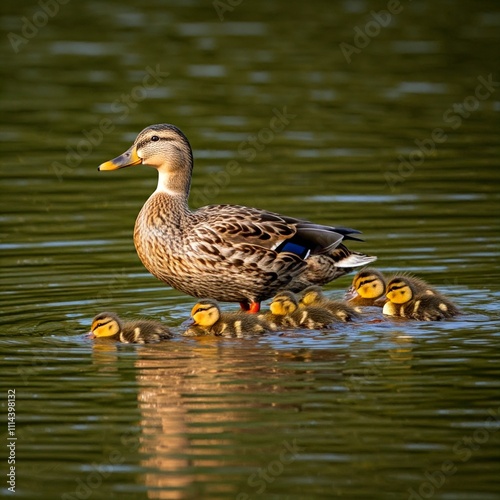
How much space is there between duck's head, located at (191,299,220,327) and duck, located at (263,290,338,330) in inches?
18.1

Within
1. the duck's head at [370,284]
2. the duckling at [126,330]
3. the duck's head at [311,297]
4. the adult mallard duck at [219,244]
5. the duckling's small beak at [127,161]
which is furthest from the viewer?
the duckling's small beak at [127,161]

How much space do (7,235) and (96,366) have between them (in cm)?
432

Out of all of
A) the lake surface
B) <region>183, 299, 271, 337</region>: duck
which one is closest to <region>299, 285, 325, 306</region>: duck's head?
the lake surface

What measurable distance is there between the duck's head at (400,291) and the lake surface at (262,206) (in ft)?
0.62

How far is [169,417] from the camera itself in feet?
27.7

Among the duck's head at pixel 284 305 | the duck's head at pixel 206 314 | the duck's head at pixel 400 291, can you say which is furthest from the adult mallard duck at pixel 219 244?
the duck's head at pixel 400 291

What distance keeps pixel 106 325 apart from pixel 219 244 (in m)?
1.13

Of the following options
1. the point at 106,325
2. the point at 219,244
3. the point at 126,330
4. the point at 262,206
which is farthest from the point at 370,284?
the point at 262,206

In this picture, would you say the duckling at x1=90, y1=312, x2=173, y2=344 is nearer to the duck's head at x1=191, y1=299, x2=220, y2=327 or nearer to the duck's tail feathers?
the duck's head at x1=191, y1=299, x2=220, y2=327

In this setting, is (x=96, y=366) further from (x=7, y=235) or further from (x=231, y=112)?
(x=231, y=112)

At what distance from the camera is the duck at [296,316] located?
34.4 feet

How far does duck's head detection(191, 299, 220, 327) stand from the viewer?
33.7 feet

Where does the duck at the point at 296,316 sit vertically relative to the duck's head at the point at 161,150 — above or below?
below

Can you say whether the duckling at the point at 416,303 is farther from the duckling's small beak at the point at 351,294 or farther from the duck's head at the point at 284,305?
the duckling's small beak at the point at 351,294
